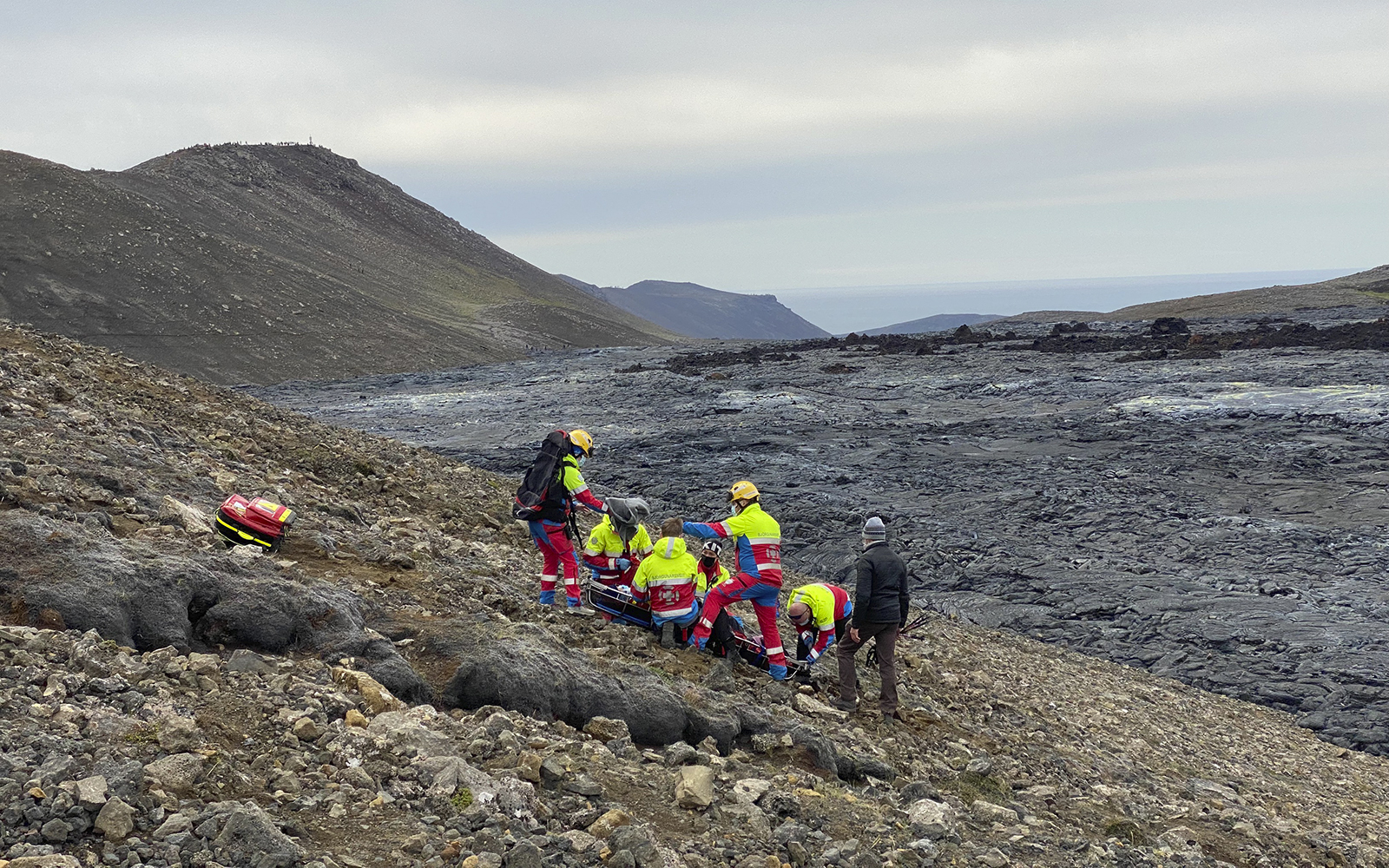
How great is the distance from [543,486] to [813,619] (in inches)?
111

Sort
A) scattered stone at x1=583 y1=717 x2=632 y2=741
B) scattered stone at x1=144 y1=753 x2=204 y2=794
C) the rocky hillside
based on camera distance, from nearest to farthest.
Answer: scattered stone at x1=144 y1=753 x2=204 y2=794 → the rocky hillside → scattered stone at x1=583 y1=717 x2=632 y2=741

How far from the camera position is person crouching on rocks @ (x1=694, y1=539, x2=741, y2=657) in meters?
9.12

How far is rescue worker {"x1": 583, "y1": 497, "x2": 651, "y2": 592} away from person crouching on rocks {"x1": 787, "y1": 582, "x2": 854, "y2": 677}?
1500mm

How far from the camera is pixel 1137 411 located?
108 feet

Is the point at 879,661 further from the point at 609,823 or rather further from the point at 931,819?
the point at 609,823

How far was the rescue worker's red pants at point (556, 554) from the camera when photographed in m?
9.75

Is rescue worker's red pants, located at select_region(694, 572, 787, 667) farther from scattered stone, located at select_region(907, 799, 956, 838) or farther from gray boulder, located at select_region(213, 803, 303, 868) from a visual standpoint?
gray boulder, located at select_region(213, 803, 303, 868)

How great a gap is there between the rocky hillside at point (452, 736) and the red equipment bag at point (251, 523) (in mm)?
200

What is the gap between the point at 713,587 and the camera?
9070 mm

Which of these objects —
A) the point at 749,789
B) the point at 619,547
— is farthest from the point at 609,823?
the point at 619,547

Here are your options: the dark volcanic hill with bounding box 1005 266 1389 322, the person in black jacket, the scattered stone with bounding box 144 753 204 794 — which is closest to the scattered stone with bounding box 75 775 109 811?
the scattered stone with bounding box 144 753 204 794

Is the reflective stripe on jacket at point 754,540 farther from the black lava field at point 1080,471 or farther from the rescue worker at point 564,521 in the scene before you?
the black lava field at point 1080,471

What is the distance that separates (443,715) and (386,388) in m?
46.2

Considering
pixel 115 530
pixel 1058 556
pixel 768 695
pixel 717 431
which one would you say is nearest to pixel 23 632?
pixel 115 530
